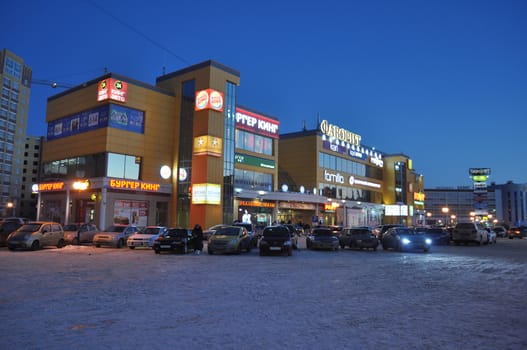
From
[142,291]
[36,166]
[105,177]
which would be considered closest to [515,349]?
[142,291]

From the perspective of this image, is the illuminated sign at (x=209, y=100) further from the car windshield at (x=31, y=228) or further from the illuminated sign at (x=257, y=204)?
the car windshield at (x=31, y=228)

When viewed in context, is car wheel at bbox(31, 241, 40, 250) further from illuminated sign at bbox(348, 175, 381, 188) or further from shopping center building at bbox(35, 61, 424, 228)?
illuminated sign at bbox(348, 175, 381, 188)

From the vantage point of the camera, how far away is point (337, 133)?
74.0m

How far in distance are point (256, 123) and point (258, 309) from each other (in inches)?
1906

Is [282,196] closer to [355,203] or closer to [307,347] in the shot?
[355,203]

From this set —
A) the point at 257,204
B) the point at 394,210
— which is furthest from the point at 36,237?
the point at 394,210

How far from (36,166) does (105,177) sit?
97.7m

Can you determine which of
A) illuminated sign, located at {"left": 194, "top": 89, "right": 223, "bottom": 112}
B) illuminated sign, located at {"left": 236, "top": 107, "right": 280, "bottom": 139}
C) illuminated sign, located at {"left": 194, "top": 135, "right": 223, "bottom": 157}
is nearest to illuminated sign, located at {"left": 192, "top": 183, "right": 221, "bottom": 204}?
illuminated sign, located at {"left": 194, "top": 135, "right": 223, "bottom": 157}

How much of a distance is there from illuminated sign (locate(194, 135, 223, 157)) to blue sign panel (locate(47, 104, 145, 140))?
6043 mm

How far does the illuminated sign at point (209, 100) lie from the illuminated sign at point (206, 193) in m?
8.35

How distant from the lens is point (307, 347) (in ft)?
19.2

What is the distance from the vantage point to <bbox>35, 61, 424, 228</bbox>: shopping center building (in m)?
42.8

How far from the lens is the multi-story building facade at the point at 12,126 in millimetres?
107375

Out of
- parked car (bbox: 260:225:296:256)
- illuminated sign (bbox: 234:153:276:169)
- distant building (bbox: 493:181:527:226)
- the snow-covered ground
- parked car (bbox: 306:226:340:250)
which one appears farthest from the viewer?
distant building (bbox: 493:181:527:226)
